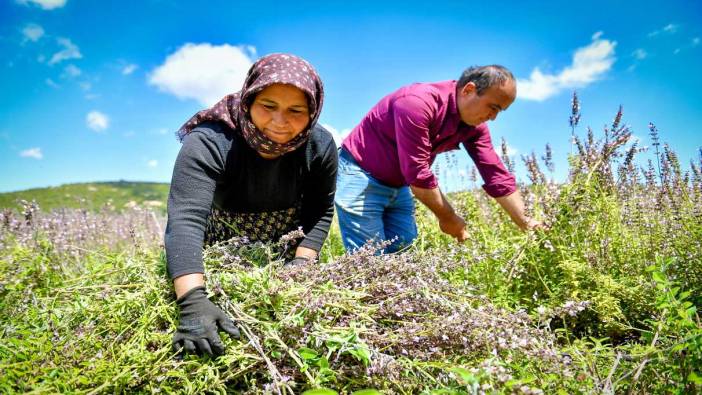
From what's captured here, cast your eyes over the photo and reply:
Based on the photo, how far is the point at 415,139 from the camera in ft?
8.82

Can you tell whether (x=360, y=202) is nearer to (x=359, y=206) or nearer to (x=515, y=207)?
(x=359, y=206)

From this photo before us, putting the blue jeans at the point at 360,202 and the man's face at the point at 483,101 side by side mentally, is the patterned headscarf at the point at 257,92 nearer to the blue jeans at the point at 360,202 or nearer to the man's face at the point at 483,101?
the blue jeans at the point at 360,202

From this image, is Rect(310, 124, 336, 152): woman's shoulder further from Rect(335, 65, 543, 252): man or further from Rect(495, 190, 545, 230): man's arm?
Rect(495, 190, 545, 230): man's arm

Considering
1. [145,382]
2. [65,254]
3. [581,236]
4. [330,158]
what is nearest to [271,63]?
[330,158]

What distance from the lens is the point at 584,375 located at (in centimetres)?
106

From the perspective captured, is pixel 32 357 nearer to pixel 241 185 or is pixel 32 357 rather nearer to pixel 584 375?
pixel 241 185

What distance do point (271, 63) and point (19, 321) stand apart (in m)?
1.46

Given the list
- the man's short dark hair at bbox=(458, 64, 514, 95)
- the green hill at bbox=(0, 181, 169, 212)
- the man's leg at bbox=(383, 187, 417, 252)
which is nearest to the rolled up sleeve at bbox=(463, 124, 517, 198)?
the man's short dark hair at bbox=(458, 64, 514, 95)

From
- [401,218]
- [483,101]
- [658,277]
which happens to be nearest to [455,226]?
[401,218]

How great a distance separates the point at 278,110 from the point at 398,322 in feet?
3.54

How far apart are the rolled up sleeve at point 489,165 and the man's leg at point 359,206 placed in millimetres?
825

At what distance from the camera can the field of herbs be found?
3.51 feet

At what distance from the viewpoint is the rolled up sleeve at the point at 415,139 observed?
8.78ft

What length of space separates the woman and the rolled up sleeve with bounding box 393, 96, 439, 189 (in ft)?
2.11
